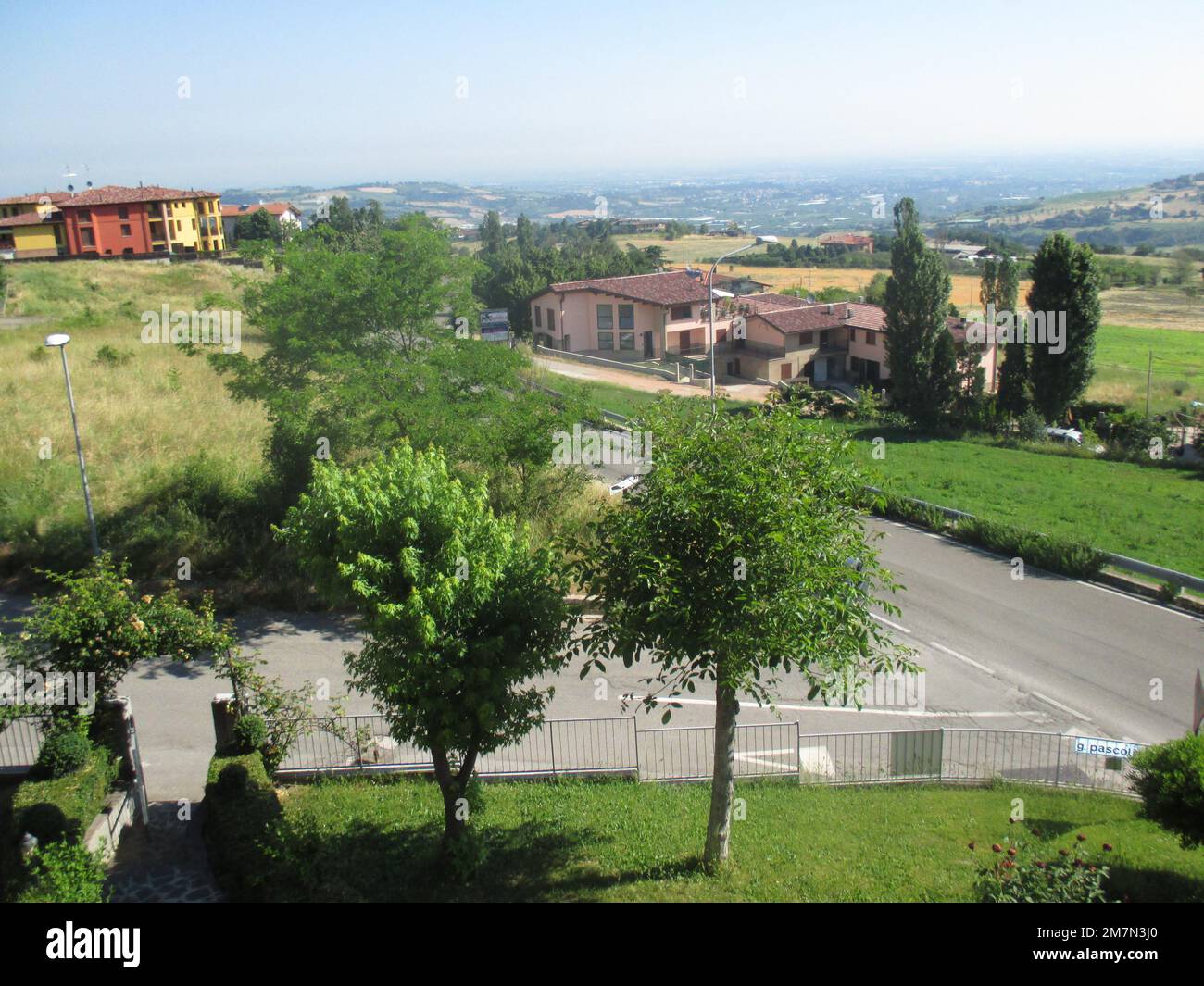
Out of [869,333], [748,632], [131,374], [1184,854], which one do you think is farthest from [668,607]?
[869,333]

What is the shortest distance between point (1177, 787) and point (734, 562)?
510 centimetres

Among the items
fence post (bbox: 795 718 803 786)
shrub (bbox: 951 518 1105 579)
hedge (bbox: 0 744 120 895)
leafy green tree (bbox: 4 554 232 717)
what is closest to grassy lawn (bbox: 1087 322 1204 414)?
shrub (bbox: 951 518 1105 579)

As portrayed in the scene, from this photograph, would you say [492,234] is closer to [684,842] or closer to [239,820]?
[239,820]

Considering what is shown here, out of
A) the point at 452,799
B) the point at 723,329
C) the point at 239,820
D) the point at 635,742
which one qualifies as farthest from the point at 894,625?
the point at 723,329

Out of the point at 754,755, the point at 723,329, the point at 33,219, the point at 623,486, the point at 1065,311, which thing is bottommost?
the point at 754,755

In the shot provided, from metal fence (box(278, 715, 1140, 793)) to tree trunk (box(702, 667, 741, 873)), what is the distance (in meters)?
3.00

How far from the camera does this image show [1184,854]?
1056 centimetres

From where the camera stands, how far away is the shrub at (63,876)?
8.50 meters

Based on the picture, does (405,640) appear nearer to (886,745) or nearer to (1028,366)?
(886,745)

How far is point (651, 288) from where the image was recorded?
60312 mm

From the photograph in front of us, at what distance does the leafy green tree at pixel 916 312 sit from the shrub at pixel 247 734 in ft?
117

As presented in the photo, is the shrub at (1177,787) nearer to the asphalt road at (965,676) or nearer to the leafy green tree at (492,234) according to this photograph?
the asphalt road at (965,676)

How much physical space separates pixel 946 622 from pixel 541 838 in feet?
39.1

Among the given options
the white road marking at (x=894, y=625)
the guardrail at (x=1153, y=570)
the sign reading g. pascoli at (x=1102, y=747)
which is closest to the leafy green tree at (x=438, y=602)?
the sign reading g. pascoli at (x=1102, y=747)
